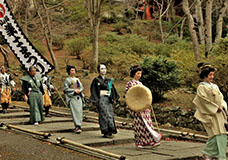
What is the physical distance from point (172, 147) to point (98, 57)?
52.8 feet

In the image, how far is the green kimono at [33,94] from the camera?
11.7 meters

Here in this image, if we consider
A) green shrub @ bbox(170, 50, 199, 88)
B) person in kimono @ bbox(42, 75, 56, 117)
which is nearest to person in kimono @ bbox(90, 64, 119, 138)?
green shrub @ bbox(170, 50, 199, 88)

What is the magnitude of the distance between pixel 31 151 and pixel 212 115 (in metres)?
3.59

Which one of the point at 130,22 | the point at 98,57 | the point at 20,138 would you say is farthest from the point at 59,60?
the point at 20,138

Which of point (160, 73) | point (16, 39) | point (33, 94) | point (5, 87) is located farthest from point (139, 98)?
point (5, 87)

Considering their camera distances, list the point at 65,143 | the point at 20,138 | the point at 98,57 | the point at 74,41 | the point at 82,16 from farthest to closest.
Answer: the point at 82,16 < the point at 74,41 < the point at 98,57 < the point at 20,138 < the point at 65,143

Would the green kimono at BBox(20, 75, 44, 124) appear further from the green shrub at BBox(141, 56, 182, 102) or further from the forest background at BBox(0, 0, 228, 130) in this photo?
the green shrub at BBox(141, 56, 182, 102)

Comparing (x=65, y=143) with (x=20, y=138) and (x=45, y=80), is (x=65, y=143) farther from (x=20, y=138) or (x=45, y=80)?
(x=45, y=80)

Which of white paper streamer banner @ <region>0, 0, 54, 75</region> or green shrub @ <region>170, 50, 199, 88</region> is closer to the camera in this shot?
white paper streamer banner @ <region>0, 0, 54, 75</region>

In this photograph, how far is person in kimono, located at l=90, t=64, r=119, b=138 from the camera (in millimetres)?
9539

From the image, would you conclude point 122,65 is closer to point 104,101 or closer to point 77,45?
point 104,101

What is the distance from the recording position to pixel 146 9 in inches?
1804

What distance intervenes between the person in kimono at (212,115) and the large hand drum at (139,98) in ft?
4.43

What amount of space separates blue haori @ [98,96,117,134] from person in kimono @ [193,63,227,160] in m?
2.75
